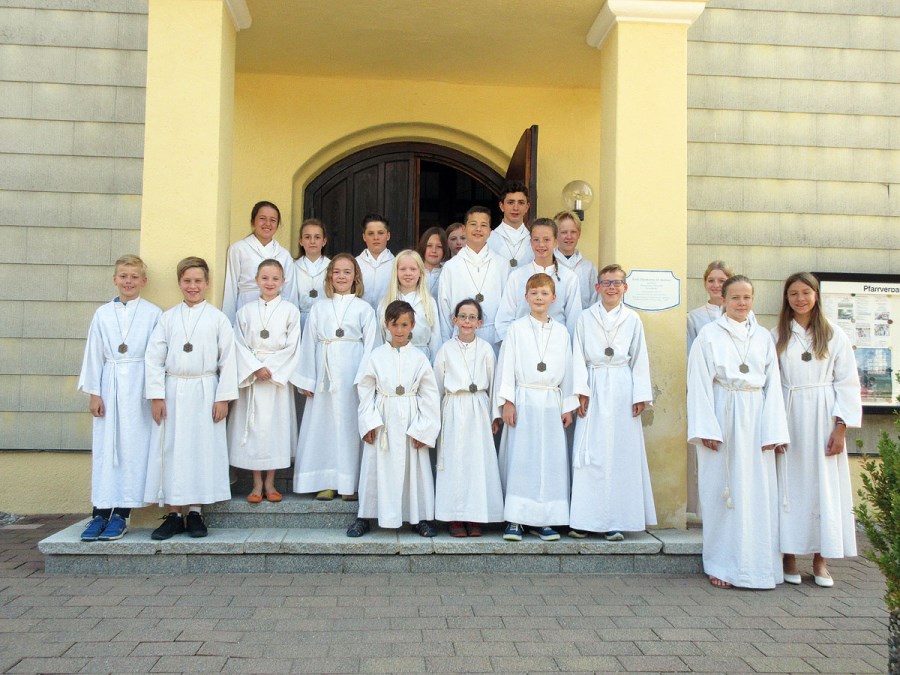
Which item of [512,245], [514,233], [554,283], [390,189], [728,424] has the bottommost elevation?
[728,424]

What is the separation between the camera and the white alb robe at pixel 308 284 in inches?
264

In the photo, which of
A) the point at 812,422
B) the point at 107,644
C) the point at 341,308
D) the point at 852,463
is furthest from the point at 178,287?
the point at 852,463

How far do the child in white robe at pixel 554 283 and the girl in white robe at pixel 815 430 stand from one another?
5.06 feet

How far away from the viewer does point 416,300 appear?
6.26 m

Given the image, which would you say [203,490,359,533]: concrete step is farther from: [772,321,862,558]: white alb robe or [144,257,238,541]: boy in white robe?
[772,321,862,558]: white alb robe

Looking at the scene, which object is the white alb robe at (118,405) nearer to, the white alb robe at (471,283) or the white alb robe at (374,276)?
the white alb robe at (374,276)

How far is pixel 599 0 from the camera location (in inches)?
246

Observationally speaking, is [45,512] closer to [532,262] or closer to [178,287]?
[178,287]

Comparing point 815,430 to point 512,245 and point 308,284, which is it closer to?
point 512,245

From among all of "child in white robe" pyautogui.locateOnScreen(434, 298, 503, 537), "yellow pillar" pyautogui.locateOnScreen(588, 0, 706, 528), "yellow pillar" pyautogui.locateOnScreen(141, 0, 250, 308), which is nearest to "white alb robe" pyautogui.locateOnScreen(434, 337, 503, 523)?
"child in white robe" pyautogui.locateOnScreen(434, 298, 503, 537)

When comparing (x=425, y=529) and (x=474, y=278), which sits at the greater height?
(x=474, y=278)

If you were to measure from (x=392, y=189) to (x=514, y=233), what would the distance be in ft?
6.57

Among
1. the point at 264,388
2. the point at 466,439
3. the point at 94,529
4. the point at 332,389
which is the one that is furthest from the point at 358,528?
the point at 94,529

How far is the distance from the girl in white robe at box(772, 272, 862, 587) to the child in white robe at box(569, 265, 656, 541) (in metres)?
0.94
